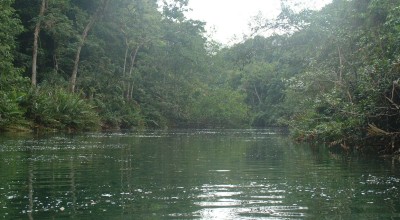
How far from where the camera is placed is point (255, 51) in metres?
30.9

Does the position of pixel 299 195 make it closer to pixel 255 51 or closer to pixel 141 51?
pixel 255 51

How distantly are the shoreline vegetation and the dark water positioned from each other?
14.8 feet

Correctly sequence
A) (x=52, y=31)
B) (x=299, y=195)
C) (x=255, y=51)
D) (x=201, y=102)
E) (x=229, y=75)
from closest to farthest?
1. (x=299, y=195)
2. (x=255, y=51)
3. (x=52, y=31)
4. (x=201, y=102)
5. (x=229, y=75)

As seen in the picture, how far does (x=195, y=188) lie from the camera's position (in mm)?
7508

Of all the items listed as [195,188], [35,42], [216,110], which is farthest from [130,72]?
[195,188]

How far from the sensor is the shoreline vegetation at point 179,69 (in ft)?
55.9

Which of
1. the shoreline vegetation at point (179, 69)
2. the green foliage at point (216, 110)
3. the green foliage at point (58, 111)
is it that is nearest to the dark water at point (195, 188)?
the shoreline vegetation at point (179, 69)

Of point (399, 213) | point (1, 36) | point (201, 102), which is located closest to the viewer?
point (399, 213)

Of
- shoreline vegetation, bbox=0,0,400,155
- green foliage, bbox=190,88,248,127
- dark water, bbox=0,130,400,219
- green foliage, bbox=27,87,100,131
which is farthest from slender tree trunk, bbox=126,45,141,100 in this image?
dark water, bbox=0,130,400,219

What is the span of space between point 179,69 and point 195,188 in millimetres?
47097

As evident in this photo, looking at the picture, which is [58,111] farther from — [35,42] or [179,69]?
[179,69]

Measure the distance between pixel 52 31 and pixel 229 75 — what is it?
154ft

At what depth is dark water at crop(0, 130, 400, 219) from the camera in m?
5.65

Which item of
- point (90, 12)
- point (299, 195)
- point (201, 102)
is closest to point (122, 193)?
point (299, 195)
